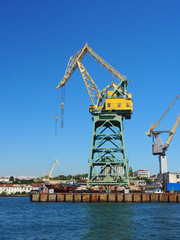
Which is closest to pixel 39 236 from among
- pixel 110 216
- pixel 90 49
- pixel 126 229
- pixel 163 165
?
pixel 126 229

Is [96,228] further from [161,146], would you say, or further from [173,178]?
[161,146]

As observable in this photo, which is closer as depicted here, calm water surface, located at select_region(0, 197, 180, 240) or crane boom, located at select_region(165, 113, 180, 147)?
calm water surface, located at select_region(0, 197, 180, 240)

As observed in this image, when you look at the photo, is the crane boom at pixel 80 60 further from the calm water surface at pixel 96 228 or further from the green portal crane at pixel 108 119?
the calm water surface at pixel 96 228

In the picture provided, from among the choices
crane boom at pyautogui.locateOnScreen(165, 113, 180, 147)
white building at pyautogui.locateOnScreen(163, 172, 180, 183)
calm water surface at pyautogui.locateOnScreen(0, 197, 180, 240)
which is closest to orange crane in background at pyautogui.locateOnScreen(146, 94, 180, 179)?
crane boom at pyautogui.locateOnScreen(165, 113, 180, 147)

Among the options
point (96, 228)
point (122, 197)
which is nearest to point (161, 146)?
point (122, 197)

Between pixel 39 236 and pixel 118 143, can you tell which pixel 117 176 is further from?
pixel 39 236

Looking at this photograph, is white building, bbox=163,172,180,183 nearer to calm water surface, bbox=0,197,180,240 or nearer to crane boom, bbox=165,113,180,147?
crane boom, bbox=165,113,180,147

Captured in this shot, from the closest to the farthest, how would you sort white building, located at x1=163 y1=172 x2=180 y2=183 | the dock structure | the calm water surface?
the calm water surface < the dock structure < white building, located at x1=163 y1=172 x2=180 y2=183

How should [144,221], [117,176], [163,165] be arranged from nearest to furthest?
[144,221] → [117,176] → [163,165]

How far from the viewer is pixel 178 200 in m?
54.8

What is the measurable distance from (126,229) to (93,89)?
138 feet

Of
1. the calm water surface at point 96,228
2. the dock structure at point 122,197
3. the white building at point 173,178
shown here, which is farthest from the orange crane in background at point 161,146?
the calm water surface at point 96,228

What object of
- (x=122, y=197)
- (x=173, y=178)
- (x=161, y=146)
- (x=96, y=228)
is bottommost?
(x=96, y=228)

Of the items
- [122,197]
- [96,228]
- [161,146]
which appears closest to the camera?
[96,228]
